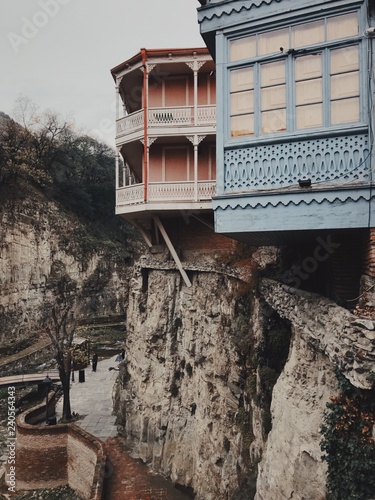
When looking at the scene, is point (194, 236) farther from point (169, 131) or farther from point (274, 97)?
point (274, 97)

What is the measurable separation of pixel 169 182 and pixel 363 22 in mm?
8306

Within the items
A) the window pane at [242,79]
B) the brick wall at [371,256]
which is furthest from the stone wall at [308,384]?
the window pane at [242,79]

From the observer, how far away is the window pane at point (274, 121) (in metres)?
7.03

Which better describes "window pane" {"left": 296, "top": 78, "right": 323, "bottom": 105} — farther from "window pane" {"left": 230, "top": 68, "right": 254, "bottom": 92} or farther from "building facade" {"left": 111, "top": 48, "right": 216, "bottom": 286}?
"building facade" {"left": 111, "top": 48, "right": 216, "bottom": 286}

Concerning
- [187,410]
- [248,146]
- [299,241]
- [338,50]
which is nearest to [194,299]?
[187,410]

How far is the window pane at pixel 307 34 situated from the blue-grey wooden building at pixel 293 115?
0.6 inches

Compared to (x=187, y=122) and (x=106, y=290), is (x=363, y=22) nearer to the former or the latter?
(x=187, y=122)

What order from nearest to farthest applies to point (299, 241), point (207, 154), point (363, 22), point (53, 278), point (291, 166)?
point (363, 22)
point (291, 166)
point (299, 241)
point (207, 154)
point (53, 278)

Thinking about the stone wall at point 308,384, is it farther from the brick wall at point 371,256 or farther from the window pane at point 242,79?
the window pane at point 242,79

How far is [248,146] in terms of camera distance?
7277 mm

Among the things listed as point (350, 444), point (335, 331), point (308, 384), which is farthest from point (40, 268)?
point (350, 444)

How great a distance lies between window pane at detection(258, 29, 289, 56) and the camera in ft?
23.3

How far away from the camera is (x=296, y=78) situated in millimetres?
6953

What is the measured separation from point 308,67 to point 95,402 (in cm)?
1870
